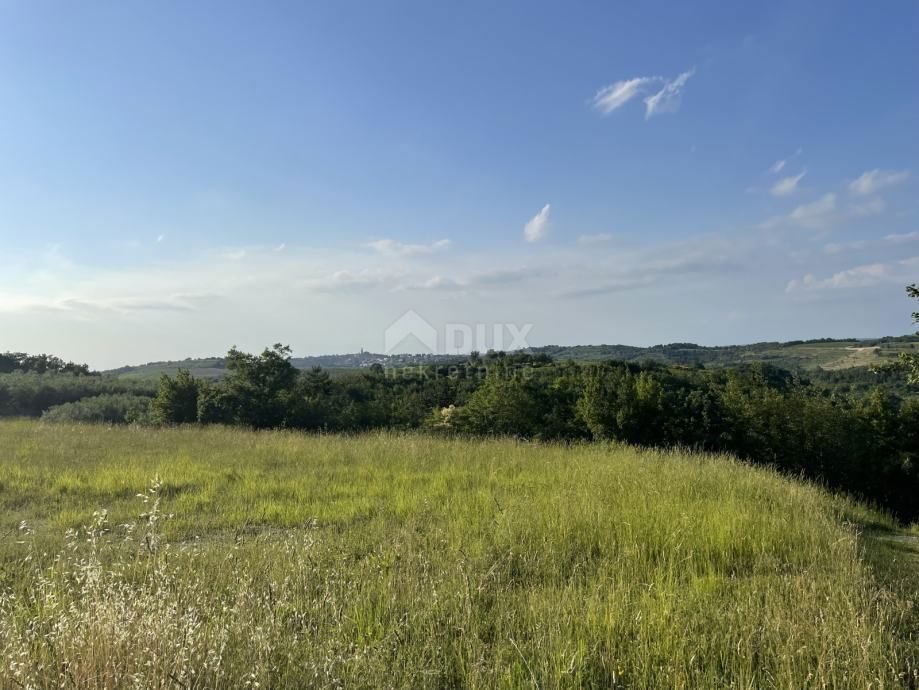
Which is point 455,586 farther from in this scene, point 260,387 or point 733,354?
point 733,354

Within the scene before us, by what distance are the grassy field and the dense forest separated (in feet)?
47.2

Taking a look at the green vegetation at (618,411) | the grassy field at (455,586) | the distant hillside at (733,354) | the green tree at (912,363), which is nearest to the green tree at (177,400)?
the green vegetation at (618,411)

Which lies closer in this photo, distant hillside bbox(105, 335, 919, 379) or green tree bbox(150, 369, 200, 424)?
green tree bbox(150, 369, 200, 424)

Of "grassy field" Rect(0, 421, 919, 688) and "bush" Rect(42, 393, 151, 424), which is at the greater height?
"grassy field" Rect(0, 421, 919, 688)

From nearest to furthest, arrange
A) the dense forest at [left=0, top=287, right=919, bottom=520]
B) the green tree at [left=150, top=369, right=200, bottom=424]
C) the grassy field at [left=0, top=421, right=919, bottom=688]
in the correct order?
the grassy field at [left=0, top=421, right=919, bottom=688] → the green tree at [left=150, top=369, right=200, bottom=424] → the dense forest at [left=0, top=287, right=919, bottom=520]

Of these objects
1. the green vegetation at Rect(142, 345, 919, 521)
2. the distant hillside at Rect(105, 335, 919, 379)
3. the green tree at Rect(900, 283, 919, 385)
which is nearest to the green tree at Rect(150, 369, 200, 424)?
the green vegetation at Rect(142, 345, 919, 521)

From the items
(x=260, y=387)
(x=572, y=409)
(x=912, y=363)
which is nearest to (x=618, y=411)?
(x=572, y=409)

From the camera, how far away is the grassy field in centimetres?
235

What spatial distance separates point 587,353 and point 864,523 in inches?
3049

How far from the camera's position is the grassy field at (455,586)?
2346mm

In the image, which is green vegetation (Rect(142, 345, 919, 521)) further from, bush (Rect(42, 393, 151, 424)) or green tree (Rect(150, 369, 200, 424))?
bush (Rect(42, 393, 151, 424))

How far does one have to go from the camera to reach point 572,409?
2616 cm

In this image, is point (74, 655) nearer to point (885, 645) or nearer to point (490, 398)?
point (885, 645)

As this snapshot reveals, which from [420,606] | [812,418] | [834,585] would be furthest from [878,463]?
[420,606]
